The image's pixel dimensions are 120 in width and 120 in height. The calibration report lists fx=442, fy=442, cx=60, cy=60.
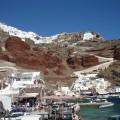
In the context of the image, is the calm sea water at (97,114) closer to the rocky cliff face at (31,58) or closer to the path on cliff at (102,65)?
the rocky cliff face at (31,58)

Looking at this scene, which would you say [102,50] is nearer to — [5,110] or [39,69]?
[39,69]

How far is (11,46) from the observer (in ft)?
500

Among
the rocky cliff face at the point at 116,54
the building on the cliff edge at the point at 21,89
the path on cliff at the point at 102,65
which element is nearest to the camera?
the building on the cliff edge at the point at 21,89

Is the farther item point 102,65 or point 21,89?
point 102,65

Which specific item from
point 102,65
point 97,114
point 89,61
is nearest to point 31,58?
point 89,61

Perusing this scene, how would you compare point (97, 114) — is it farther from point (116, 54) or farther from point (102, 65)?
point (116, 54)

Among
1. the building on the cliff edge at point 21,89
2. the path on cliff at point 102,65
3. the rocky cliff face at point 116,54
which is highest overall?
the rocky cliff face at point 116,54

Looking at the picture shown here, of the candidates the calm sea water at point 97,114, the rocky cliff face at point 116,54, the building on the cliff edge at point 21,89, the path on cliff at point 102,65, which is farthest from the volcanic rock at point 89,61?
the calm sea water at point 97,114

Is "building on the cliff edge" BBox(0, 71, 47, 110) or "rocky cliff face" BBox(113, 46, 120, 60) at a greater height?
"rocky cliff face" BBox(113, 46, 120, 60)

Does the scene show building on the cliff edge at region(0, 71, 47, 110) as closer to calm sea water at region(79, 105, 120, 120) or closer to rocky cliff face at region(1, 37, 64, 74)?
calm sea water at region(79, 105, 120, 120)

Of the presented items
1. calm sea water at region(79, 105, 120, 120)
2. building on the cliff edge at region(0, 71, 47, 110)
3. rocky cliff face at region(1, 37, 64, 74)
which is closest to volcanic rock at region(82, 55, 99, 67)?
rocky cliff face at region(1, 37, 64, 74)

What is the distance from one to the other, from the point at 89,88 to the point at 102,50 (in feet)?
237

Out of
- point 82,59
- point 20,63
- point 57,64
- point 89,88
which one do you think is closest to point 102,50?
point 82,59

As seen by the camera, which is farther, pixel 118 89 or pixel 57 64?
pixel 57 64
